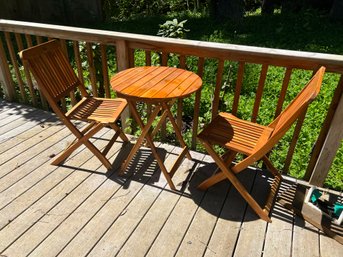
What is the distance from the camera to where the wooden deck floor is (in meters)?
2.18

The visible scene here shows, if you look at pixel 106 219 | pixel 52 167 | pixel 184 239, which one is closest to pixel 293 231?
pixel 184 239

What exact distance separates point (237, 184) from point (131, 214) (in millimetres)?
919

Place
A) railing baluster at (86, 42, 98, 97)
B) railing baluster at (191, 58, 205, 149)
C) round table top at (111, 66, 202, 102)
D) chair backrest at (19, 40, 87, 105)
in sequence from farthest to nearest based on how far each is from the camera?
railing baluster at (86, 42, 98, 97)
railing baluster at (191, 58, 205, 149)
chair backrest at (19, 40, 87, 105)
round table top at (111, 66, 202, 102)

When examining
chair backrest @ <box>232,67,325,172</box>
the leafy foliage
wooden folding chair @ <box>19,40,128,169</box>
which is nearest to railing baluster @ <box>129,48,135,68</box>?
wooden folding chair @ <box>19,40,128,169</box>

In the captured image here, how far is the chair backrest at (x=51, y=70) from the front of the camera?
260 cm

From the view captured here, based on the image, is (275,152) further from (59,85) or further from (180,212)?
(59,85)

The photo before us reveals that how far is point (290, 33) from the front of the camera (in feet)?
26.8

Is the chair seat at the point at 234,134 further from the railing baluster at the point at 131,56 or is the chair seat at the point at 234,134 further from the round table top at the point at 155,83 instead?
the railing baluster at the point at 131,56

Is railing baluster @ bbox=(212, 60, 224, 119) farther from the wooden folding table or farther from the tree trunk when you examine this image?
Answer: the tree trunk

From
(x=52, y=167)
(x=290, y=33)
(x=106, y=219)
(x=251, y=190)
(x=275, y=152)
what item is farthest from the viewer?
(x=290, y=33)

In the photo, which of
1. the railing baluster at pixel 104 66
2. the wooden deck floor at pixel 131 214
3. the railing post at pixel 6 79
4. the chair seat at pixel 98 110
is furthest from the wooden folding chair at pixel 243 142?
the railing post at pixel 6 79

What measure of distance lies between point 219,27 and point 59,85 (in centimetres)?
708

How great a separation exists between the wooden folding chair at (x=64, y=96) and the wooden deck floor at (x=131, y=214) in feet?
0.96

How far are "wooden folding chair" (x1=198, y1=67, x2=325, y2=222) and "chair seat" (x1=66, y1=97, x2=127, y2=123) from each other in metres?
0.91
